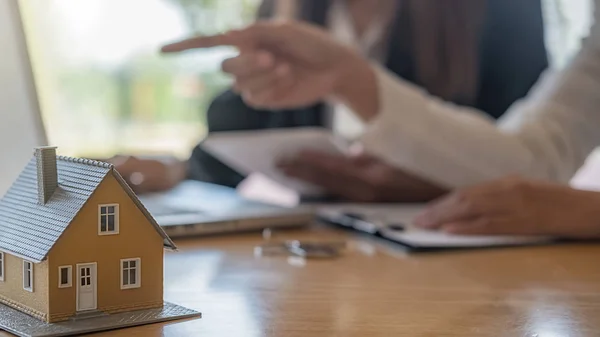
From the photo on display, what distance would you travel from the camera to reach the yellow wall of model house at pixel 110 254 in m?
0.55

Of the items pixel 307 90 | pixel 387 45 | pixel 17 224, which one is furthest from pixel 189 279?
pixel 387 45

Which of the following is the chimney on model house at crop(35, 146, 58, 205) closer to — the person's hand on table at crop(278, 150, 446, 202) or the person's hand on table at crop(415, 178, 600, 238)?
the person's hand on table at crop(415, 178, 600, 238)

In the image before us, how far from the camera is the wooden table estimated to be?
593 mm

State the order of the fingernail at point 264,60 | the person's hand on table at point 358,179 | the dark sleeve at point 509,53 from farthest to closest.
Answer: the dark sleeve at point 509,53, the person's hand on table at point 358,179, the fingernail at point 264,60

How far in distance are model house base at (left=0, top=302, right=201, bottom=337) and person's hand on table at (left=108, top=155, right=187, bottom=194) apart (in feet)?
2.01

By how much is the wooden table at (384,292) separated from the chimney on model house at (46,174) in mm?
114

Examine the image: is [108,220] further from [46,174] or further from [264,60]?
[264,60]

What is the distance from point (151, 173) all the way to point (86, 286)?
0.75 meters

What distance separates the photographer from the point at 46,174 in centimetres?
59

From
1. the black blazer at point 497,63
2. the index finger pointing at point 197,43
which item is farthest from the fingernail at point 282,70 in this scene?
the black blazer at point 497,63

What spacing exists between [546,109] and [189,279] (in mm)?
730

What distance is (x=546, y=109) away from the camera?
1.27 meters

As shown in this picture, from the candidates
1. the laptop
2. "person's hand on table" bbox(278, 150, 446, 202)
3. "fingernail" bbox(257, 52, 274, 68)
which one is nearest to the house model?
the laptop

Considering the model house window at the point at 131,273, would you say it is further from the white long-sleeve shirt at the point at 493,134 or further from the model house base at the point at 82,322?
the white long-sleeve shirt at the point at 493,134
